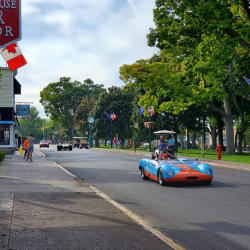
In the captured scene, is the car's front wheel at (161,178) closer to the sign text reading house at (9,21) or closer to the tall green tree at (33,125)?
the sign text reading house at (9,21)

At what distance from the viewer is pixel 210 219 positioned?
7145mm

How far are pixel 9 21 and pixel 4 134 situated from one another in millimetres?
36625

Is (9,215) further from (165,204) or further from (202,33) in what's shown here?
(202,33)

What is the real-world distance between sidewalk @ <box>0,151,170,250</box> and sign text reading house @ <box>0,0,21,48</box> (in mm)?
3915

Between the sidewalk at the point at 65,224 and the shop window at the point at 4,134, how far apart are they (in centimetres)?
3525

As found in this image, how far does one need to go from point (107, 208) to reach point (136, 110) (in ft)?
165

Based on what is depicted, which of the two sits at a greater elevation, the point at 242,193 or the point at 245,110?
the point at 245,110

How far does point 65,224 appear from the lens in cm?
648

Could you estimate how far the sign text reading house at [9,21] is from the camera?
985cm

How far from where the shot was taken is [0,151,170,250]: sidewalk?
5.25 meters

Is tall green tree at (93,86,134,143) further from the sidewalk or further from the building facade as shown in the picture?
the sidewalk

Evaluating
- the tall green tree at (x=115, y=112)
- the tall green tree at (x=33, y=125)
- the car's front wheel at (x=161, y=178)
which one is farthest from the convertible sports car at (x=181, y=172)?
the tall green tree at (x=33, y=125)

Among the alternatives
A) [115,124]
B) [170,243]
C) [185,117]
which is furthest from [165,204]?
[115,124]

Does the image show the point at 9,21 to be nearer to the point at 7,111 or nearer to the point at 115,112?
the point at 7,111
